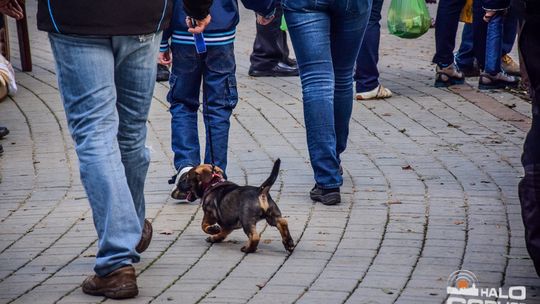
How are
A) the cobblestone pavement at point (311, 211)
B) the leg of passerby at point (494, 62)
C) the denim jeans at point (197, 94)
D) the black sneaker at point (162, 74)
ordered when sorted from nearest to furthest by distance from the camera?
1. the cobblestone pavement at point (311, 211)
2. the denim jeans at point (197, 94)
3. the leg of passerby at point (494, 62)
4. the black sneaker at point (162, 74)

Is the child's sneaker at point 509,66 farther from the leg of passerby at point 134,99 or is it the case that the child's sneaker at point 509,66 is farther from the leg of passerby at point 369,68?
the leg of passerby at point 134,99

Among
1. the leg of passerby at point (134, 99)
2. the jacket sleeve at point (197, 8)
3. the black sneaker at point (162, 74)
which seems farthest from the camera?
the black sneaker at point (162, 74)

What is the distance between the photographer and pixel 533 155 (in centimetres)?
546

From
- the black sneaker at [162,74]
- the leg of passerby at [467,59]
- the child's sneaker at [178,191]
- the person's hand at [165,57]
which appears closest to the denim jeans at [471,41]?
the leg of passerby at [467,59]

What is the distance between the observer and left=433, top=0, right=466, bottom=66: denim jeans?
11.2 meters

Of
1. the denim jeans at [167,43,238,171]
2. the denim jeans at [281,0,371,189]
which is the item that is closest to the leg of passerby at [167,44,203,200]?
the denim jeans at [167,43,238,171]

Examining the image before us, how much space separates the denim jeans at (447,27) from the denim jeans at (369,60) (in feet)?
2.77

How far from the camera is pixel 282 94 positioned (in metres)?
10.9

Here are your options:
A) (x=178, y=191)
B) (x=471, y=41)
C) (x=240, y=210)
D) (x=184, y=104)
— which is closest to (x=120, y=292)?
(x=240, y=210)

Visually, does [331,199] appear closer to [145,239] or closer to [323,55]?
[323,55]

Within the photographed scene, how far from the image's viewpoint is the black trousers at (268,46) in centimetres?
1168

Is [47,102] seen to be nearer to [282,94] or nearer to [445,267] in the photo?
[282,94]

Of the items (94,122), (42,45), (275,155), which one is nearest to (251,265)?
(94,122)
